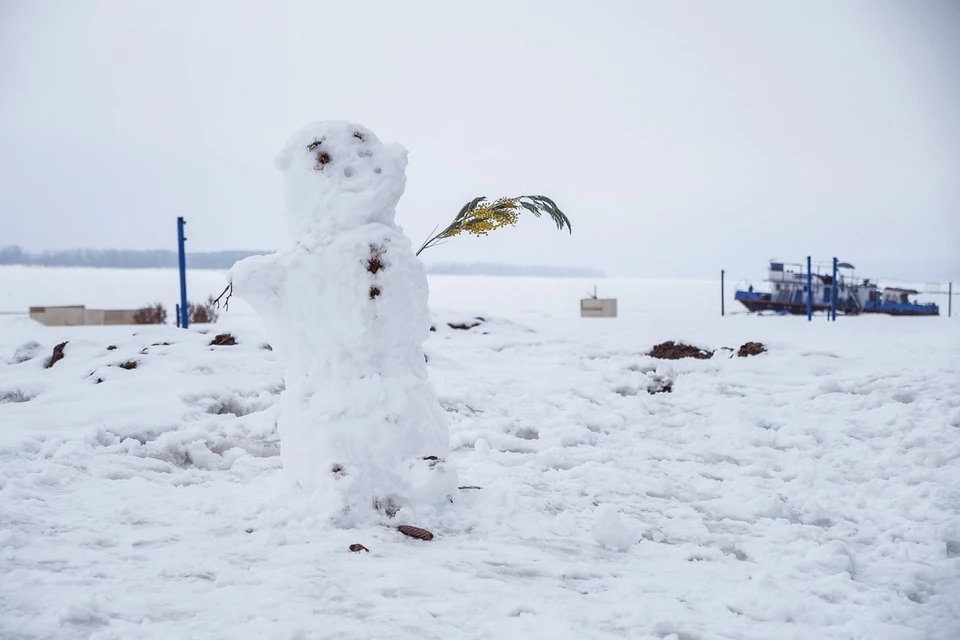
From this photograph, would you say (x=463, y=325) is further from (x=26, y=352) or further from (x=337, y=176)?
(x=337, y=176)

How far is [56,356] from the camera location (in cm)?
786

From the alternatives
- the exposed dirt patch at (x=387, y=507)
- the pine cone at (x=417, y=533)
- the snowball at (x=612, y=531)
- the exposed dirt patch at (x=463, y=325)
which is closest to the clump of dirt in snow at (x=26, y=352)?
the exposed dirt patch at (x=387, y=507)

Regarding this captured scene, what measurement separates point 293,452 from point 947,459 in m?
5.13

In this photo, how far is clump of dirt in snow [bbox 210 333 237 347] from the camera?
8.52m

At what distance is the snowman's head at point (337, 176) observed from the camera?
160 inches

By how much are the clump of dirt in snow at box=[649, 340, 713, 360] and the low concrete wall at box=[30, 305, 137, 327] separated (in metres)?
12.4

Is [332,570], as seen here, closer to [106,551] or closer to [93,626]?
[93,626]

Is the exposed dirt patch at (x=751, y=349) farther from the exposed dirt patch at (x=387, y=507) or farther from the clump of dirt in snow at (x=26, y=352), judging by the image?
the clump of dirt in snow at (x=26, y=352)

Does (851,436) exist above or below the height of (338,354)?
below

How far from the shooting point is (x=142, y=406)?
5707mm

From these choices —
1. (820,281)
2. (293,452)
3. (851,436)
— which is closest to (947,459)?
(851,436)

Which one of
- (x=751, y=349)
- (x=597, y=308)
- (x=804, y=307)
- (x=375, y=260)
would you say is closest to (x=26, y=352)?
(x=375, y=260)

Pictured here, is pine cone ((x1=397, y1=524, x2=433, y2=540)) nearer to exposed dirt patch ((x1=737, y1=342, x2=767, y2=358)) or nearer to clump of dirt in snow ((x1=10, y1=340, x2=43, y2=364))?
clump of dirt in snow ((x1=10, y1=340, x2=43, y2=364))

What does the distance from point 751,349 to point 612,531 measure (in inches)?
275
